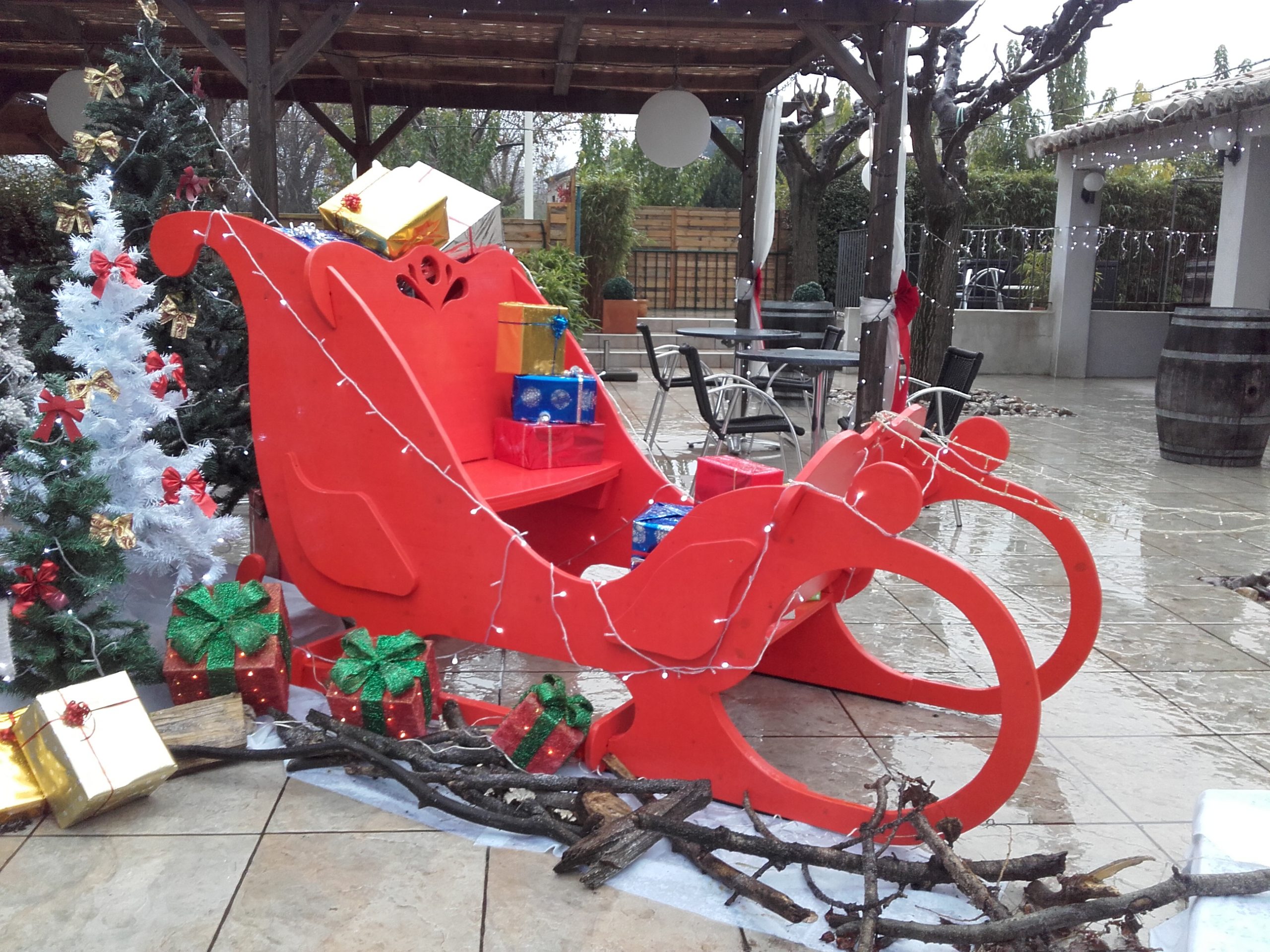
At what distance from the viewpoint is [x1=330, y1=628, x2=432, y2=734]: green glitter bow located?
7.79ft

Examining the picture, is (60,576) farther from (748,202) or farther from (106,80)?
(748,202)

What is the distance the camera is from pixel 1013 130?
35.0m

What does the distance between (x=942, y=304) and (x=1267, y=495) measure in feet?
13.2

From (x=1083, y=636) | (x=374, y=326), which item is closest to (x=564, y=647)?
(x=374, y=326)

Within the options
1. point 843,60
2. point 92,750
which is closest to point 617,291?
point 843,60

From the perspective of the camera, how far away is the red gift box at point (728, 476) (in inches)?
103

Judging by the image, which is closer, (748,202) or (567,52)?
(567,52)

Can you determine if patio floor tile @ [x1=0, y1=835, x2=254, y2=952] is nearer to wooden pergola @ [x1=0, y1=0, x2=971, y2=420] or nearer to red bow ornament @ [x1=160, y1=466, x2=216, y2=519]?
red bow ornament @ [x1=160, y1=466, x2=216, y2=519]

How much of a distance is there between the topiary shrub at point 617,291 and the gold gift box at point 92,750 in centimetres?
1078

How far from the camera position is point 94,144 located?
10.2 ft

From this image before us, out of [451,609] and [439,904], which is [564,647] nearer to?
[451,609]

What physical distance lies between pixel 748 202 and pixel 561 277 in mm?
3316

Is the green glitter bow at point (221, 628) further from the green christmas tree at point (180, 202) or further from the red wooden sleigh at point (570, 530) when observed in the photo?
the green christmas tree at point (180, 202)

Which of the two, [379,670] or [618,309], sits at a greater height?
[618,309]
